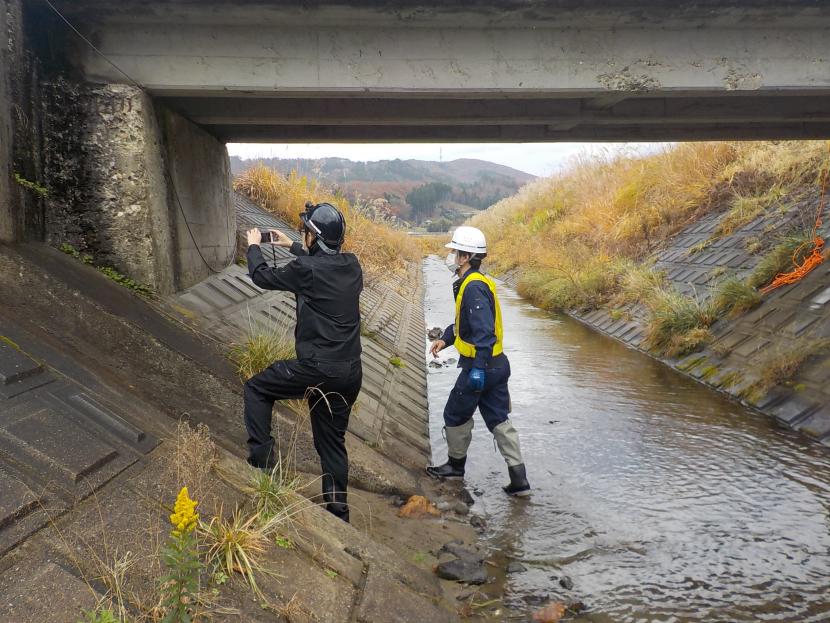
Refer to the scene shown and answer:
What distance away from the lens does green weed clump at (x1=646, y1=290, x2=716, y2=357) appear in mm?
10859

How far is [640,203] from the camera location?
1919cm

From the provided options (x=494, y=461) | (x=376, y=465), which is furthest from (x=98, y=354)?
(x=494, y=461)

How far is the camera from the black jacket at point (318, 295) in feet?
13.8

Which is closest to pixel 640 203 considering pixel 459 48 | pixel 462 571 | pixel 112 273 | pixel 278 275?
pixel 459 48

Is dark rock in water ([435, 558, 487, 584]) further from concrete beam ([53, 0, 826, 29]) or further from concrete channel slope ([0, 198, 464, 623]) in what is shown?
concrete beam ([53, 0, 826, 29])

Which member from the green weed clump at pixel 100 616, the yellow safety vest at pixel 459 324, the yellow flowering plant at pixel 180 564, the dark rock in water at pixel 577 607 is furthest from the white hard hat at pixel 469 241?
the green weed clump at pixel 100 616

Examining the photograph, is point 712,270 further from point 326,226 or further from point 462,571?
point 326,226

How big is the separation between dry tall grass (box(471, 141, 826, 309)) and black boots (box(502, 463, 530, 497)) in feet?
33.7

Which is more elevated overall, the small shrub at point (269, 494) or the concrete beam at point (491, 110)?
the concrete beam at point (491, 110)

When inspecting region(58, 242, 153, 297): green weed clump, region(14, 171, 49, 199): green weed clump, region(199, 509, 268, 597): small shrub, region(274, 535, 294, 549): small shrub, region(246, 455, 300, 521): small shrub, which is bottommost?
region(274, 535, 294, 549): small shrub

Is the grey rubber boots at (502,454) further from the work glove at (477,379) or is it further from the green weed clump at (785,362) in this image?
the green weed clump at (785,362)

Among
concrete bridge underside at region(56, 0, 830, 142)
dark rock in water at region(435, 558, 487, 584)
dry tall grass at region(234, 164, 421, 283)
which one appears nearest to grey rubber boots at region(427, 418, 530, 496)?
dark rock in water at region(435, 558, 487, 584)

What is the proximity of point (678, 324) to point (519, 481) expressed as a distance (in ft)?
22.1

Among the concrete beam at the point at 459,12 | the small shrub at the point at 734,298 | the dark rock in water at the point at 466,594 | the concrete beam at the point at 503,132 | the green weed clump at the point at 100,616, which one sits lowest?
the dark rock in water at the point at 466,594
